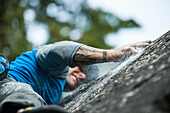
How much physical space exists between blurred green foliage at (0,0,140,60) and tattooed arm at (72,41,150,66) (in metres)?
2.79

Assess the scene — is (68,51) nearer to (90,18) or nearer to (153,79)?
(153,79)

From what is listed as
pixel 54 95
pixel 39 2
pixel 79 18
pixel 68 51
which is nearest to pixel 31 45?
pixel 39 2

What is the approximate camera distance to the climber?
1.60 metres

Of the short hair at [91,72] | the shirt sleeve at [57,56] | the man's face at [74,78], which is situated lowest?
the man's face at [74,78]

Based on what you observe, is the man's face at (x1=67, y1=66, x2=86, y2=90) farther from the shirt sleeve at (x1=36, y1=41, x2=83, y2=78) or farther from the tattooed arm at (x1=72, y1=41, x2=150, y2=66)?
the tattooed arm at (x1=72, y1=41, x2=150, y2=66)

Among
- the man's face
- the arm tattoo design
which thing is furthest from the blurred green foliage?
the arm tattoo design

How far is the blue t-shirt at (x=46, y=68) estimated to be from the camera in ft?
5.31

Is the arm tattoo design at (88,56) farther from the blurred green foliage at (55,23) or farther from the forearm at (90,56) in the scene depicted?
the blurred green foliage at (55,23)

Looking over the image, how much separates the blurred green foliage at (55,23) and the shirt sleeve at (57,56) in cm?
244

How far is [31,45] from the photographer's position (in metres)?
4.69

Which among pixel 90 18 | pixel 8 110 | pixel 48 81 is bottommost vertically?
pixel 48 81

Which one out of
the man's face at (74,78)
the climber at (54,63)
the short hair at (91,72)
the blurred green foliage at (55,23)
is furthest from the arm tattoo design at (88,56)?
the blurred green foliage at (55,23)

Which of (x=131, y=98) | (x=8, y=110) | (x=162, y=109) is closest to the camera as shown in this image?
(x=162, y=109)

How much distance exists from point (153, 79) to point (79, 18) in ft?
15.5
